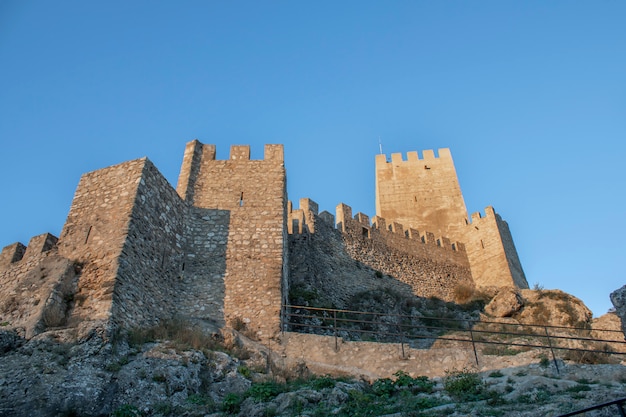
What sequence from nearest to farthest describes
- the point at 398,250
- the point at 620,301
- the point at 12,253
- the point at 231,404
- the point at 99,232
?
the point at 620,301 → the point at 231,404 → the point at 99,232 → the point at 12,253 → the point at 398,250

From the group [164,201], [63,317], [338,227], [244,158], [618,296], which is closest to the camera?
[618,296]

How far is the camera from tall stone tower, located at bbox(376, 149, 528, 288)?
98.0 ft

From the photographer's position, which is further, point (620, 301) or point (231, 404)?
point (231, 404)

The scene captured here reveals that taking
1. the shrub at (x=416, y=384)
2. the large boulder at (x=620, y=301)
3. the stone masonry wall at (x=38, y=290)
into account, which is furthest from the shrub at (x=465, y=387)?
the stone masonry wall at (x=38, y=290)

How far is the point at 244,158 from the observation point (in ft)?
57.6

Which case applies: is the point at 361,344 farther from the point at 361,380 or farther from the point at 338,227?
the point at 338,227

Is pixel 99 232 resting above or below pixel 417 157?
below

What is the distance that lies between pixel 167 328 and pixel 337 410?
566 cm

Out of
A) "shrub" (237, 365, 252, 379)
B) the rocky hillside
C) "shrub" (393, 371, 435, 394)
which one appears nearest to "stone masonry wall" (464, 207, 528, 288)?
the rocky hillside

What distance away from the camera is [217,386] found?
34.2 feet

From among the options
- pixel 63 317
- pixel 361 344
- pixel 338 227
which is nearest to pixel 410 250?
pixel 338 227

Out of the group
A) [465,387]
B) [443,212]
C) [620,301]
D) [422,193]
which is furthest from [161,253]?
[422,193]

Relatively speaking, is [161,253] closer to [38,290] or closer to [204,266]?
[204,266]

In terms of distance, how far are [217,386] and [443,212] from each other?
85.4ft
